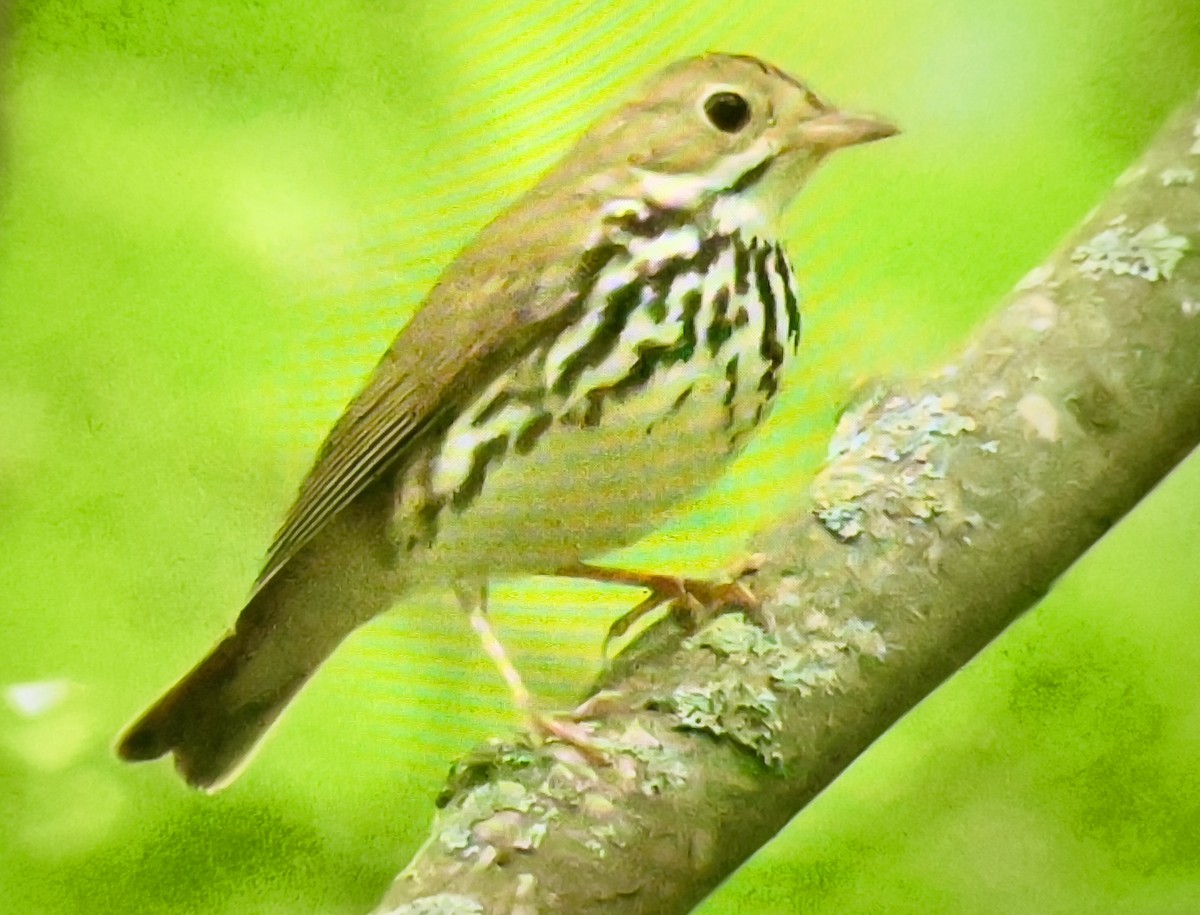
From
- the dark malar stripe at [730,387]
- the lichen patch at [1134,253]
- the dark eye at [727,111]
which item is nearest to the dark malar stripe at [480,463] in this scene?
the dark malar stripe at [730,387]

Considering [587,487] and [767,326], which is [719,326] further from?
[587,487]

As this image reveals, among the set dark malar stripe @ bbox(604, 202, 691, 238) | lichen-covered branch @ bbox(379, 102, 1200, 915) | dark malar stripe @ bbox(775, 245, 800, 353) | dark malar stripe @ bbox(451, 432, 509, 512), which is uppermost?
dark malar stripe @ bbox(604, 202, 691, 238)

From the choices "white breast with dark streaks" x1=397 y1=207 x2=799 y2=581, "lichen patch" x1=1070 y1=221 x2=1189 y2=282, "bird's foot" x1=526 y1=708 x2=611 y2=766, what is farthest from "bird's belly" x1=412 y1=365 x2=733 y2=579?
"lichen patch" x1=1070 y1=221 x2=1189 y2=282

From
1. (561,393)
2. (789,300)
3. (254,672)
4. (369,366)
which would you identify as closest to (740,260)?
(789,300)

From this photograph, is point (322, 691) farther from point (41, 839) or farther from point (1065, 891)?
point (1065, 891)

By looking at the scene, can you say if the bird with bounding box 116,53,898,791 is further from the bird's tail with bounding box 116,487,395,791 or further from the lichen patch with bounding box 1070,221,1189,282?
the lichen patch with bounding box 1070,221,1189,282

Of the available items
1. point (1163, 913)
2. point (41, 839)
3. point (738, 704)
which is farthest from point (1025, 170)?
point (41, 839)

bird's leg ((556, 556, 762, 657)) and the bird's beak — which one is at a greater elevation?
the bird's beak

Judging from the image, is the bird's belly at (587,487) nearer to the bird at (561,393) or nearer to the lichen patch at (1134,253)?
the bird at (561,393)
